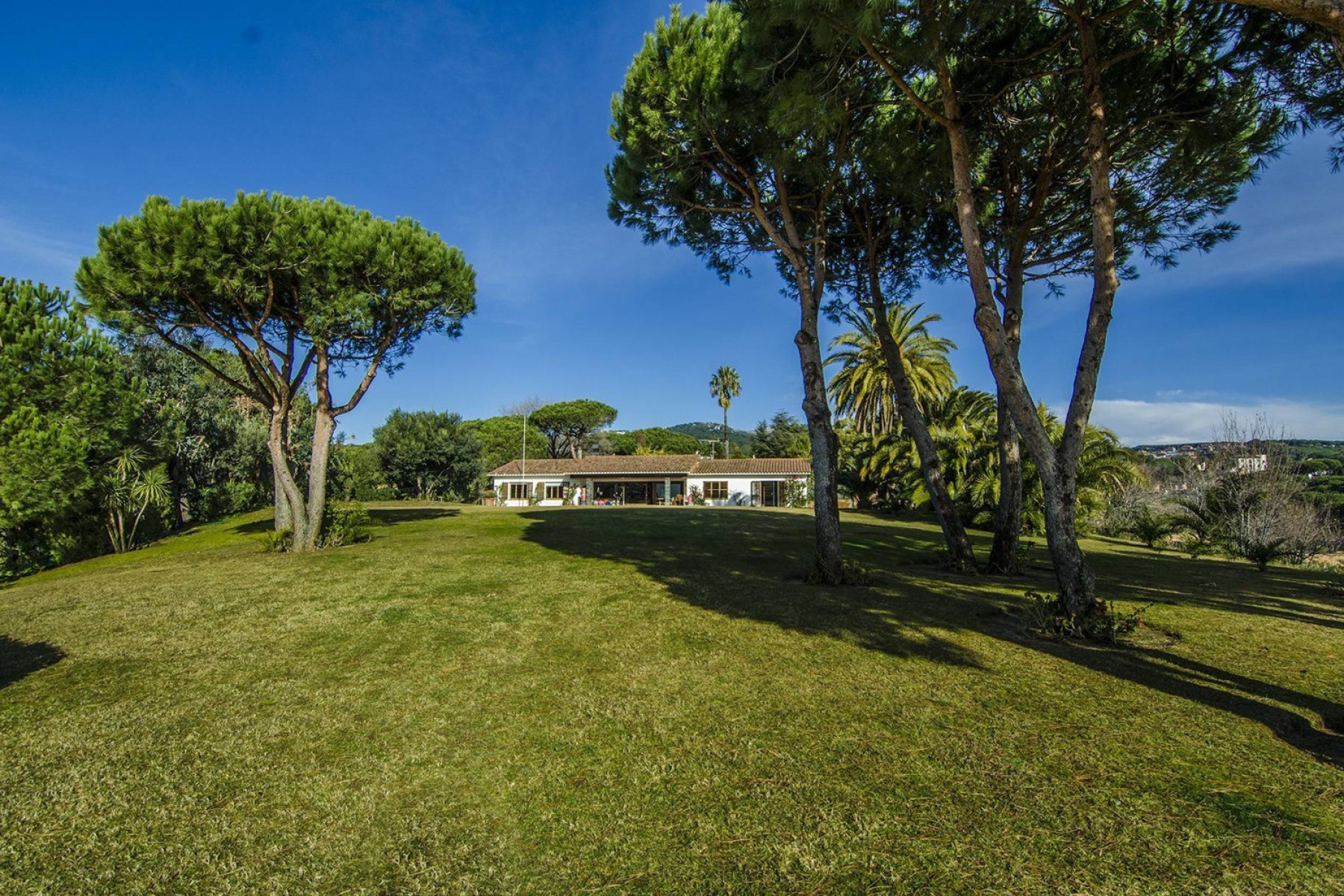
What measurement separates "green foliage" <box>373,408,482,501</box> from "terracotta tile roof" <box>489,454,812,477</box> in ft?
15.3

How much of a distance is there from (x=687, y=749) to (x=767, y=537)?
1211 centimetres

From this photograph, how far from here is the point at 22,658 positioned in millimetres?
5812

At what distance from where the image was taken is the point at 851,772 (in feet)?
11.0

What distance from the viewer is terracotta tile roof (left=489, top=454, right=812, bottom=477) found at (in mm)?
42375

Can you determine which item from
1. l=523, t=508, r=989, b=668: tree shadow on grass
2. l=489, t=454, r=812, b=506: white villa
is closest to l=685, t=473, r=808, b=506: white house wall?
l=489, t=454, r=812, b=506: white villa

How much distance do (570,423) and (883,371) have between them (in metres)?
40.0

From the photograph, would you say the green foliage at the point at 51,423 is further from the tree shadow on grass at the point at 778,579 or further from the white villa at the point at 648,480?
the white villa at the point at 648,480

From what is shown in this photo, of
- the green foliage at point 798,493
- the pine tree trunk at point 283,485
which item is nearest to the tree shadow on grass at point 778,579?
the pine tree trunk at point 283,485

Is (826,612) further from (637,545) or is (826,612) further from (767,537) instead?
(767,537)

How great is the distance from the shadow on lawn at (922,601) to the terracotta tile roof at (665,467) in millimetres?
25869

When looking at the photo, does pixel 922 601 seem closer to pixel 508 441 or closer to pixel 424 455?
pixel 424 455

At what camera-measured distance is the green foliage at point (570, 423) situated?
2544 inches

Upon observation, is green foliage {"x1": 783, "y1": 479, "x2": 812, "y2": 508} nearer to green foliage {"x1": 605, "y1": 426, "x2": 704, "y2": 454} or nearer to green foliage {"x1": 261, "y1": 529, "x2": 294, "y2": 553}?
green foliage {"x1": 261, "y1": 529, "x2": 294, "y2": 553}

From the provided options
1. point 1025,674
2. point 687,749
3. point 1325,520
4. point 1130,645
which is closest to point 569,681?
point 687,749
